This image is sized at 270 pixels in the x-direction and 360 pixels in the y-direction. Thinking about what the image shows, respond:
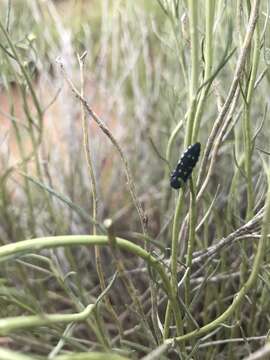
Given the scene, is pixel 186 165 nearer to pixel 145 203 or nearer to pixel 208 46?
pixel 208 46

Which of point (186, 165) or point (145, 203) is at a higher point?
point (186, 165)

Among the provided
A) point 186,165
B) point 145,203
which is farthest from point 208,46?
point 145,203

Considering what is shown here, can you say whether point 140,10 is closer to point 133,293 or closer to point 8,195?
point 8,195

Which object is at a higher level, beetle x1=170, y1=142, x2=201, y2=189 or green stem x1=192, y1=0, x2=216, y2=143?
green stem x1=192, y1=0, x2=216, y2=143

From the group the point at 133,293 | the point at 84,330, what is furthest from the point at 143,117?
the point at 133,293
